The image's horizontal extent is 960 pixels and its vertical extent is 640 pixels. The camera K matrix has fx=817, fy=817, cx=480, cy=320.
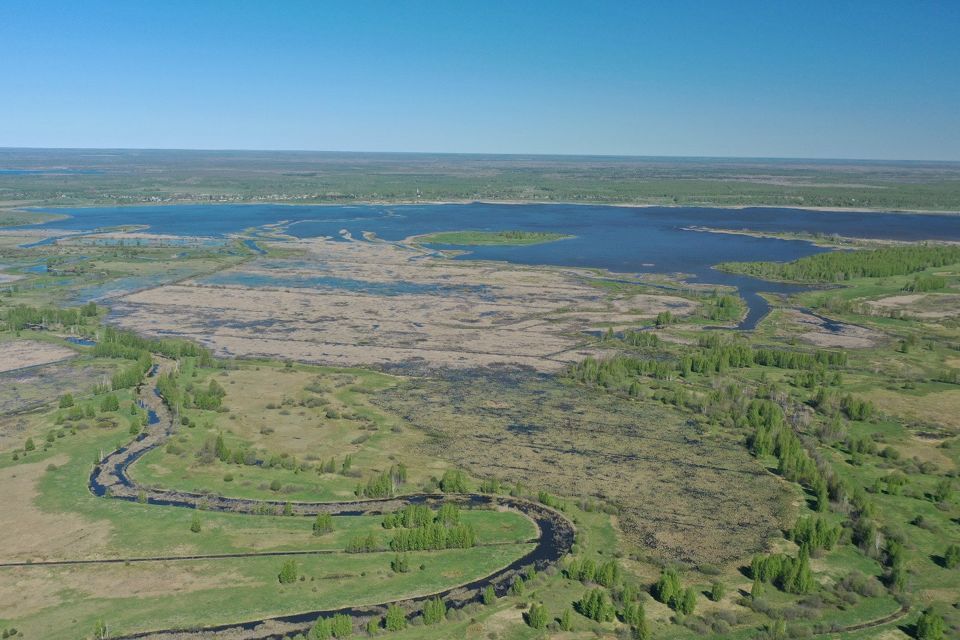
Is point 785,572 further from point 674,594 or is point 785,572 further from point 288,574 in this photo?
point 288,574

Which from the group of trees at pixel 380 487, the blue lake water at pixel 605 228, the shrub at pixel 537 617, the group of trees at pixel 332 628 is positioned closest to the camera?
the group of trees at pixel 332 628

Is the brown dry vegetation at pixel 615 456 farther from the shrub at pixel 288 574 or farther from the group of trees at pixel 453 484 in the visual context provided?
the shrub at pixel 288 574

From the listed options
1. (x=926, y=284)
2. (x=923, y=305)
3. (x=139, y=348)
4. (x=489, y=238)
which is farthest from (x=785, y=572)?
(x=489, y=238)

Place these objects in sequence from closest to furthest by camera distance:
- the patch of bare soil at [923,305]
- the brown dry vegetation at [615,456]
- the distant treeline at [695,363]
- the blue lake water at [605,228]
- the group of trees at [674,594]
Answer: the group of trees at [674,594] → the brown dry vegetation at [615,456] → the distant treeline at [695,363] → the patch of bare soil at [923,305] → the blue lake water at [605,228]

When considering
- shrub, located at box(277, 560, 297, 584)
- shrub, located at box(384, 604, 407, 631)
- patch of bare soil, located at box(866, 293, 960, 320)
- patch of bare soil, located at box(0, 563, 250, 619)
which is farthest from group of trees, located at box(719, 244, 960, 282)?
patch of bare soil, located at box(0, 563, 250, 619)

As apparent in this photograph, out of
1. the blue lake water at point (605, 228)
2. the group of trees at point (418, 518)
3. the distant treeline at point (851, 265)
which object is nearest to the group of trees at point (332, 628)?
the group of trees at point (418, 518)
